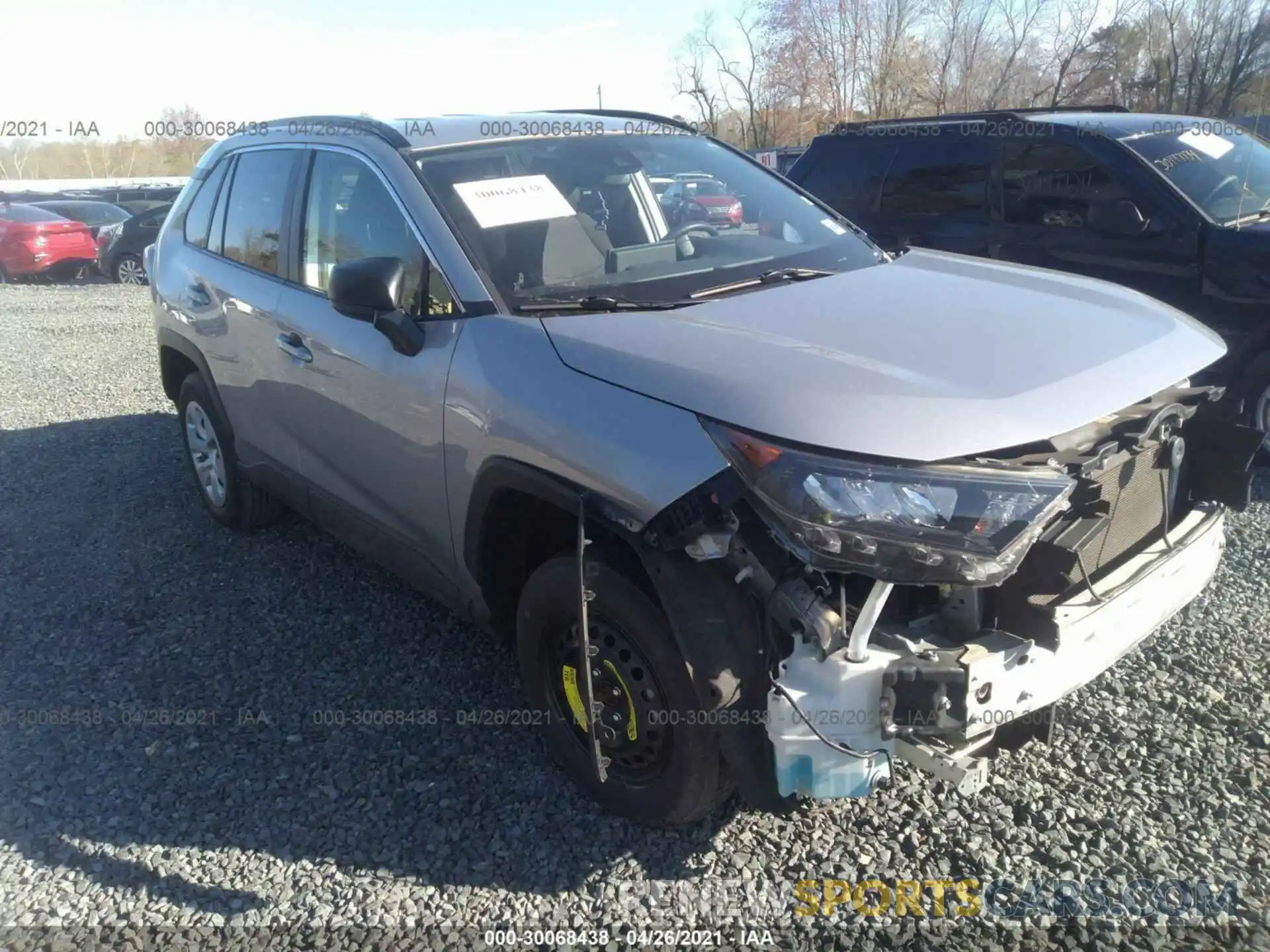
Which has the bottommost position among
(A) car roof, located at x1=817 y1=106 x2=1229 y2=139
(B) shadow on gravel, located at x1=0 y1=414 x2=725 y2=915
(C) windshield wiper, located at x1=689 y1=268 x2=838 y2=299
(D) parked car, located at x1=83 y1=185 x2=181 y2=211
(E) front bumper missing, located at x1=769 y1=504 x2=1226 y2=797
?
(B) shadow on gravel, located at x1=0 y1=414 x2=725 y2=915

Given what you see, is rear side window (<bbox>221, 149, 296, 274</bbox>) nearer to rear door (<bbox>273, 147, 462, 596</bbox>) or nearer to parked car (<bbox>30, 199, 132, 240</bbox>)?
rear door (<bbox>273, 147, 462, 596</bbox>)

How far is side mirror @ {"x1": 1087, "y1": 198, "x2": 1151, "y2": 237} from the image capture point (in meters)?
5.47

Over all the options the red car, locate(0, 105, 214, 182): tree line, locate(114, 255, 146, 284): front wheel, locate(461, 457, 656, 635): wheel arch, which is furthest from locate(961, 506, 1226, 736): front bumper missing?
locate(0, 105, 214, 182): tree line

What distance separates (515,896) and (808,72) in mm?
33664

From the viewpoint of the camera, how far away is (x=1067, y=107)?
714 cm

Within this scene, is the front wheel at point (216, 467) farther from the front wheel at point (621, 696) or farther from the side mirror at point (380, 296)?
the front wheel at point (621, 696)

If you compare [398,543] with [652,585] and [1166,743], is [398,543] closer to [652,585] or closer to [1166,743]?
[652,585]

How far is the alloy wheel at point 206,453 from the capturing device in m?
4.87

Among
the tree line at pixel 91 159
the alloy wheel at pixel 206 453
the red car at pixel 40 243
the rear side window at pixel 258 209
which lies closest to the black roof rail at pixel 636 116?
Result: the rear side window at pixel 258 209

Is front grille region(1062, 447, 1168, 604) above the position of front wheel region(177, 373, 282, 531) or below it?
above

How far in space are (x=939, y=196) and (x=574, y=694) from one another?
16.5ft

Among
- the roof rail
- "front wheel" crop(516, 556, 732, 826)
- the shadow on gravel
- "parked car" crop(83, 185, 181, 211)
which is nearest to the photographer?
"front wheel" crop(516, 556, 732, 826)

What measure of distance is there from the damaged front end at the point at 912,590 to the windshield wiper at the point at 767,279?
2.84 ft

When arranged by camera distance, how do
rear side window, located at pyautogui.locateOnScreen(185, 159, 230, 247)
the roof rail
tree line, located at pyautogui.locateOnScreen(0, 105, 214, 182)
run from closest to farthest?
rear side window, located at pyautogui.locateOnScreen(185, 159, 230, 247) → the roof rail → tree line, located at pyautogui.locateOnScreen(0, 105, 214, 182)
